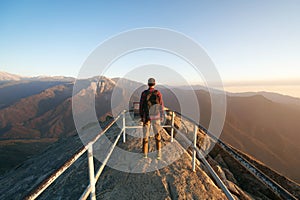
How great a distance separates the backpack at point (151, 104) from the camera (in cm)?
562

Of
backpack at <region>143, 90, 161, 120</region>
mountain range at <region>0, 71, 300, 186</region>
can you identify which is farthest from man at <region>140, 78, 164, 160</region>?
mountain range at <region>0, 71, 300, 186</region>

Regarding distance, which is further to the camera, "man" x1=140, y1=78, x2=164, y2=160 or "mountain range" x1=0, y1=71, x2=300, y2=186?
"mountain range" x1=0, y1=71, x2=300, y2=186

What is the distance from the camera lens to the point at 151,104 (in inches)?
223

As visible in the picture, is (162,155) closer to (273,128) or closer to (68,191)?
(68,191)

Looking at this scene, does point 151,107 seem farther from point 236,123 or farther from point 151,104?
point 236,123

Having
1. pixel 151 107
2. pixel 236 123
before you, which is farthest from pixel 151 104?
pixel 236 123

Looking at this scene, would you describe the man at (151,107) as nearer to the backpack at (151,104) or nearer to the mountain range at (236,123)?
the backpack at (151,104)

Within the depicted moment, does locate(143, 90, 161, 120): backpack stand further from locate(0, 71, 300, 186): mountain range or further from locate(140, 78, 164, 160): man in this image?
locate(0, 71, 300, 186): mountain range

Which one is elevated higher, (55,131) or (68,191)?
(68,191)

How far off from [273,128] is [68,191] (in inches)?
7257

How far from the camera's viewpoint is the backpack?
221 inches

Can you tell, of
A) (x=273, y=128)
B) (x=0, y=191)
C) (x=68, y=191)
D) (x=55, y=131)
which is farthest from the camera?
(x=273, y=128)

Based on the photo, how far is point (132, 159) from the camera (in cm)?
626

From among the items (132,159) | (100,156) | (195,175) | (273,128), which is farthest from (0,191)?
(273,128)
